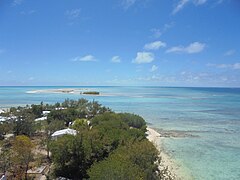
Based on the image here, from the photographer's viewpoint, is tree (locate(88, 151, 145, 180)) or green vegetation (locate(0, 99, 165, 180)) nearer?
tree (locate(88, 151, 145, 180))

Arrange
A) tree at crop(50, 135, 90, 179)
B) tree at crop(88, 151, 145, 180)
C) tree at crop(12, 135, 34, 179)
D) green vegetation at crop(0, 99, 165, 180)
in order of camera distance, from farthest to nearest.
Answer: tree at crop(50, 135, 90, 179) < tree at crop(12, 135, 34, 179) < green vegetation at crop(0, 99, 165, 180) < tree at crop(88, 151, 145, 180)

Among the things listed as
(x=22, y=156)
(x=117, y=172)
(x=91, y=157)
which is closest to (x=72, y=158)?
(x=91, y=157)

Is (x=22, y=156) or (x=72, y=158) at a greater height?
(x=22, y=156)

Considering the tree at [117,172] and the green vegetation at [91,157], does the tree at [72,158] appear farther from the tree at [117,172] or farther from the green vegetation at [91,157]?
the tree at [117,172]

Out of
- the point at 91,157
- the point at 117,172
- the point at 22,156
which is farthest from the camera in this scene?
the point at 91,157

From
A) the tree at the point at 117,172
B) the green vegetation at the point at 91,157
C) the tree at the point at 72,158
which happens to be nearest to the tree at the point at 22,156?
the green vegetation at the point at 91,157

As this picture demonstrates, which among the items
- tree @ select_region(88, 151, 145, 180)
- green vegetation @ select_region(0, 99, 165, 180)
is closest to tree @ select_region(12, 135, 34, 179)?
green vegetation @ select_region(0, 99, 165, 180)

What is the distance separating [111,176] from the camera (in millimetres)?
14219

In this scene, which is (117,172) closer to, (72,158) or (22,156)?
(72,158)

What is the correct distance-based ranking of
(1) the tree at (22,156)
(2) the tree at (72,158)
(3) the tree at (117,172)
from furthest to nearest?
(2) the tree at (72,158)
(1) the tree at (22,156)
(3) the tree at (117,172)

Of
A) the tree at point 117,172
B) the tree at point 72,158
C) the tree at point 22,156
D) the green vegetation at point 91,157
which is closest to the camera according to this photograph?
the tree at point 117,172

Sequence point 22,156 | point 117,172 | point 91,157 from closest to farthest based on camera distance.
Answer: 1. point 117,172
2. point 22,156
3. point 91,157

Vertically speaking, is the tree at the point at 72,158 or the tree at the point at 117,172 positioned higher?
the tree at the point at 117,172

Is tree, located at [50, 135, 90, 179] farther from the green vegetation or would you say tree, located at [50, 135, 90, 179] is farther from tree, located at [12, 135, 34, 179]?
tree, located at [12, 135, 34, 179]
